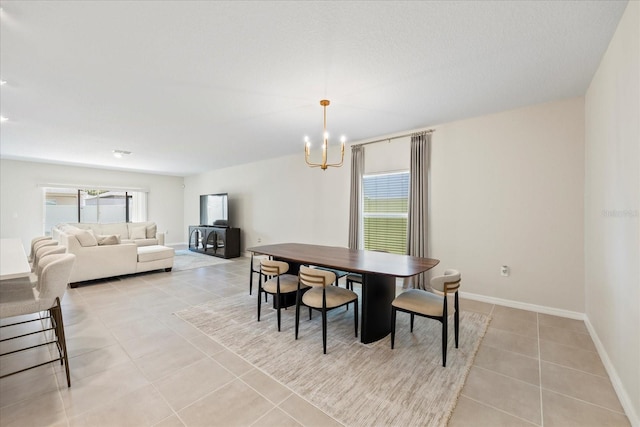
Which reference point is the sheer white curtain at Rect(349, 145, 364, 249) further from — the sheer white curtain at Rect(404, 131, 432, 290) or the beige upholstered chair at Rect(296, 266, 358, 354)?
the beige upholstered chair at Rect(296, 266, 358, 354)

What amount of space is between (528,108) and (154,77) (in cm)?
429

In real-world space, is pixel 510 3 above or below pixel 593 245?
above

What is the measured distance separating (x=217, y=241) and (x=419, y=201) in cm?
555

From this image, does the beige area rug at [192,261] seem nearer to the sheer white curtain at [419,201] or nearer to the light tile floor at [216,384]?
the light tile floor at [216,384]

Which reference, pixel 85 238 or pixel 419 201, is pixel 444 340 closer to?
pixel 419 201

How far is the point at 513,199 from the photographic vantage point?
346 centimetres

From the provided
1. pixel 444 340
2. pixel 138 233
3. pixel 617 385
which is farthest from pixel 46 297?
pixel 138 233

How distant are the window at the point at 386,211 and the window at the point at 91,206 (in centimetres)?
782

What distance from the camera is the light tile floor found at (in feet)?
5.43

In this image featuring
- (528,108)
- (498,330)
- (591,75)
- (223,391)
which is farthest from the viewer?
(528,108)

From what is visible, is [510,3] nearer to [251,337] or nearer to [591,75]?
[591,75]

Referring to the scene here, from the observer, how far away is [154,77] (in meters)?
2.63

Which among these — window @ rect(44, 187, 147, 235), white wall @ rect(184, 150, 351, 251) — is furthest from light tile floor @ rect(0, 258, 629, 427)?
window @ rect(44, 187, 147, 235)

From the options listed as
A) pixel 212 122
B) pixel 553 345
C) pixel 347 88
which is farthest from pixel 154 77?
pixel 553 345
